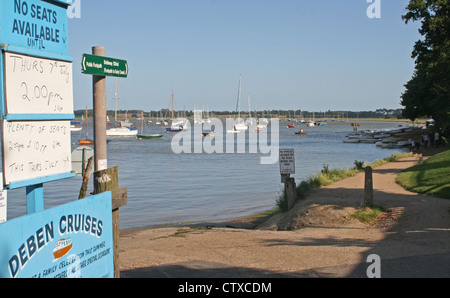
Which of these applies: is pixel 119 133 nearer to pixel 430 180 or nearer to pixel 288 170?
pixel 430 180

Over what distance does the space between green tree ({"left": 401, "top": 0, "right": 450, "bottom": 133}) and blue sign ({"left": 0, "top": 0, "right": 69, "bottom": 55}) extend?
11344 millimetres

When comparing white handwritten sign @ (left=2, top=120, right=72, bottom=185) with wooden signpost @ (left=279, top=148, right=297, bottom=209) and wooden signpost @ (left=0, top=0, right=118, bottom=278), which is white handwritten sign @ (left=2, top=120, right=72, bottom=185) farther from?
wooden signpost @ (left=279, top=148, right=297, bottom=209)

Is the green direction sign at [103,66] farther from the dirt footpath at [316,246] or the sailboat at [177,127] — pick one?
the sailboat at [177,127]

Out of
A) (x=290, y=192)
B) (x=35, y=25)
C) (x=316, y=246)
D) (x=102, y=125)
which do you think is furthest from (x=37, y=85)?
(x=290, y=192)

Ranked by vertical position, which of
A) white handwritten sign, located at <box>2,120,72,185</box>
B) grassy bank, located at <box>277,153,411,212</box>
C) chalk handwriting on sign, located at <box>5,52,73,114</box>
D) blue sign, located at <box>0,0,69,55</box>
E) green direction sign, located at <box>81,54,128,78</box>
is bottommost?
grassy bank, located at <box>277,153,411,212</box>

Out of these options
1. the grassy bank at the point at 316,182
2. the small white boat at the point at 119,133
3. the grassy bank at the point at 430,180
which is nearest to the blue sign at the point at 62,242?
the grassy bank at the point at 316,182

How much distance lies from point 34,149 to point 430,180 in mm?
16914

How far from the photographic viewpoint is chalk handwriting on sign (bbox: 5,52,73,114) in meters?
4.94

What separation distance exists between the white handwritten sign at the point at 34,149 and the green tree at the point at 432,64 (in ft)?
37.5

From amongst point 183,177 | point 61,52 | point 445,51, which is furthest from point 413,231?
point 183,177

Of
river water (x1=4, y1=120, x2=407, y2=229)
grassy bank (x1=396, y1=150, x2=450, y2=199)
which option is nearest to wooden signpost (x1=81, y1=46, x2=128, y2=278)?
grassy bank (x1=396, y1=150, x2=450, y2=199)

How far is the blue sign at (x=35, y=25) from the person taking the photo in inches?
194
